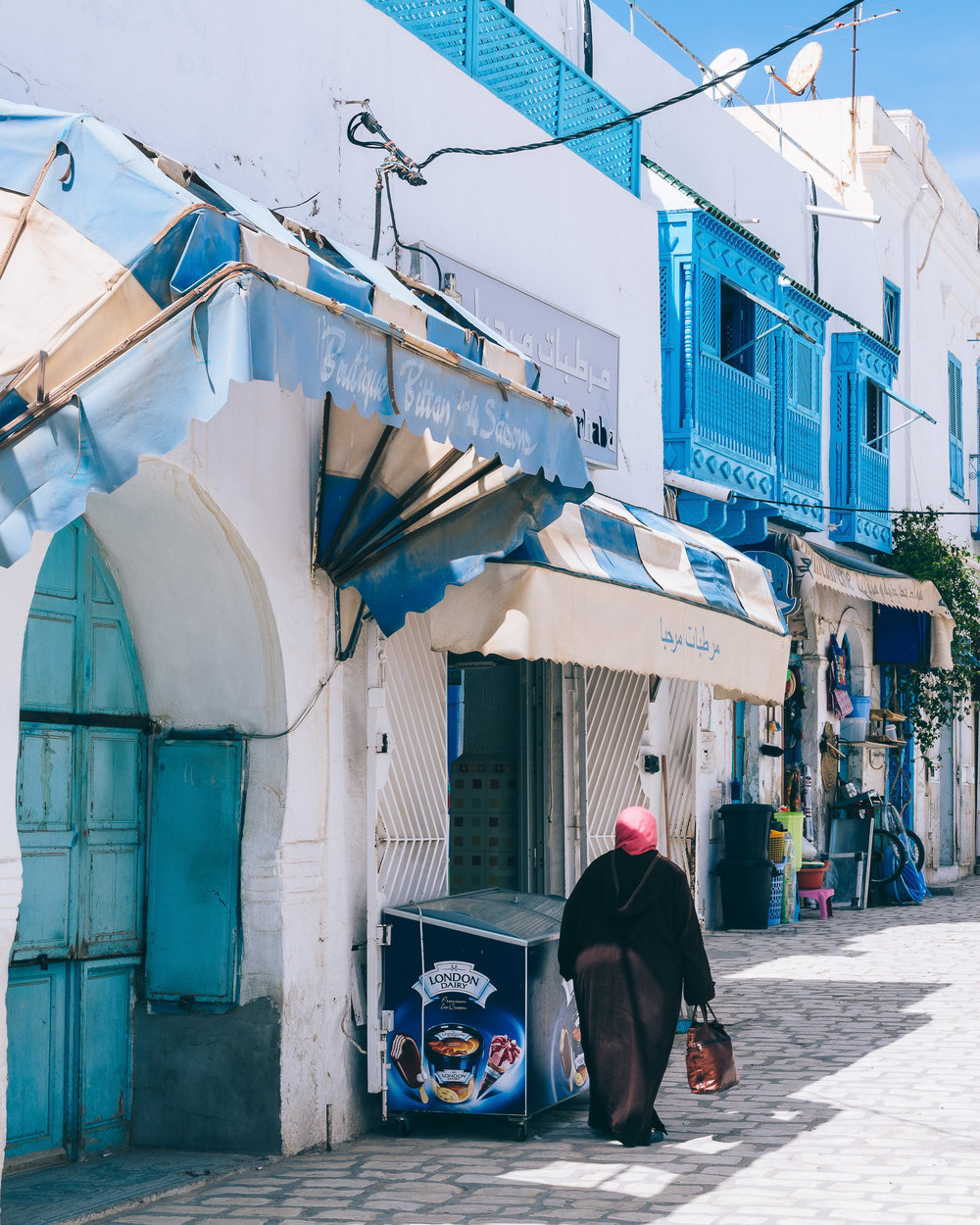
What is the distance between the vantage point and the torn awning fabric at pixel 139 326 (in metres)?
4.22

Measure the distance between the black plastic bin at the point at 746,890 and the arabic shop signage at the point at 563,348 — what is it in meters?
5.50

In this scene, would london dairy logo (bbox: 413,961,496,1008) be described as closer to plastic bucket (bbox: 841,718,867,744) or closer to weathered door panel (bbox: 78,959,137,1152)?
weathered door panel (bbox: 78,959,137,1152)

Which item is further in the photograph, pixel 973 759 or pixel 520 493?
pixel 973 759

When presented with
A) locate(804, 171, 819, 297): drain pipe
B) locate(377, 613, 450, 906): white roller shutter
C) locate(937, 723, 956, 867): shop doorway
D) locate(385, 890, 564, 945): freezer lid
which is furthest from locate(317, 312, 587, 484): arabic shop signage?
locate(937, 723, 956, 867): shop doorway

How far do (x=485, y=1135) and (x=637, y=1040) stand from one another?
0.83 meters

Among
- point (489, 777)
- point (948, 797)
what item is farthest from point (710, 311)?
point (948, 797)

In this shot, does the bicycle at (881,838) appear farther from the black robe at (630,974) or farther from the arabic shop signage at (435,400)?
the arabic shop signage at (435,400)

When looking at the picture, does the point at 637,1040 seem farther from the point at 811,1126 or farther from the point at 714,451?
the point at 714,451

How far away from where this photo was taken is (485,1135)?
6.96 metres

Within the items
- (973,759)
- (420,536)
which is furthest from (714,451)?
(973,759)

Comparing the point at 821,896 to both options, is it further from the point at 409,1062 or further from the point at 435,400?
the point at 435,400

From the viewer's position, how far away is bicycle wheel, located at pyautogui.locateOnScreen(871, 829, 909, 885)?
17.6m

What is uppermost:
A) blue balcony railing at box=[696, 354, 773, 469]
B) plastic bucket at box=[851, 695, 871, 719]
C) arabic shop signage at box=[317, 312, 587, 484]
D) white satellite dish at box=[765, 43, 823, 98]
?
white satellite dish at box=[765, 43, 823, 98]

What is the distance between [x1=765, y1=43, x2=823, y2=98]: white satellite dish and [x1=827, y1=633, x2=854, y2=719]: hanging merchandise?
7.72 meters
